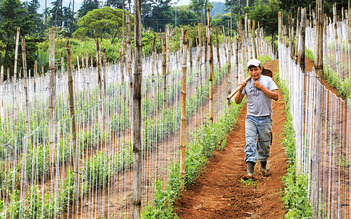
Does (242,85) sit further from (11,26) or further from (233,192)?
(11,26)

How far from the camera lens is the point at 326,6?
57.9ft

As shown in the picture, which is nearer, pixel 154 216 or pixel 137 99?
pixel 137 99

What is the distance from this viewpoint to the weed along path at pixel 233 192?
11.7 feet

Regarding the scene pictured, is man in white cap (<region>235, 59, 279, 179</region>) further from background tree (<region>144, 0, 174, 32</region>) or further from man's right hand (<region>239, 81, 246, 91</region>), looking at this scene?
background tree (<region>144, 0, 174, 32</region>)

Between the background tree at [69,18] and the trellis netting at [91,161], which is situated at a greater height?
the background tree at [69,18]

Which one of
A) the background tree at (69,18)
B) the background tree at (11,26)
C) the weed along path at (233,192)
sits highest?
the background tree at (69,18)

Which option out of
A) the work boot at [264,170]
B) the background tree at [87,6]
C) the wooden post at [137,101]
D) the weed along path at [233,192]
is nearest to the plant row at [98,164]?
the weed along path at [233,192]

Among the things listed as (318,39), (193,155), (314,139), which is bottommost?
(193,155)

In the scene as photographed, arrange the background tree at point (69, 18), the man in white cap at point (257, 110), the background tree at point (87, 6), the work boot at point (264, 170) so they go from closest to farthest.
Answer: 1. the man in white cap at point (257, 110)
2. the work boot at point (264, 170)
3. the background tree at point (69, 18)
4. the background tree at point (87, 6)

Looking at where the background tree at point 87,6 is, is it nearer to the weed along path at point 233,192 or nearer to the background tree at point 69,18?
the background tree at point 69,18

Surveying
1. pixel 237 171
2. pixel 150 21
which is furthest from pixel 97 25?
pixel 237 171

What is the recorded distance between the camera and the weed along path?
3553 millimetres

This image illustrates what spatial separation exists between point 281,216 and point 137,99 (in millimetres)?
1979

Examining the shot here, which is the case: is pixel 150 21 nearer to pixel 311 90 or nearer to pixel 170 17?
pixel 170 17
